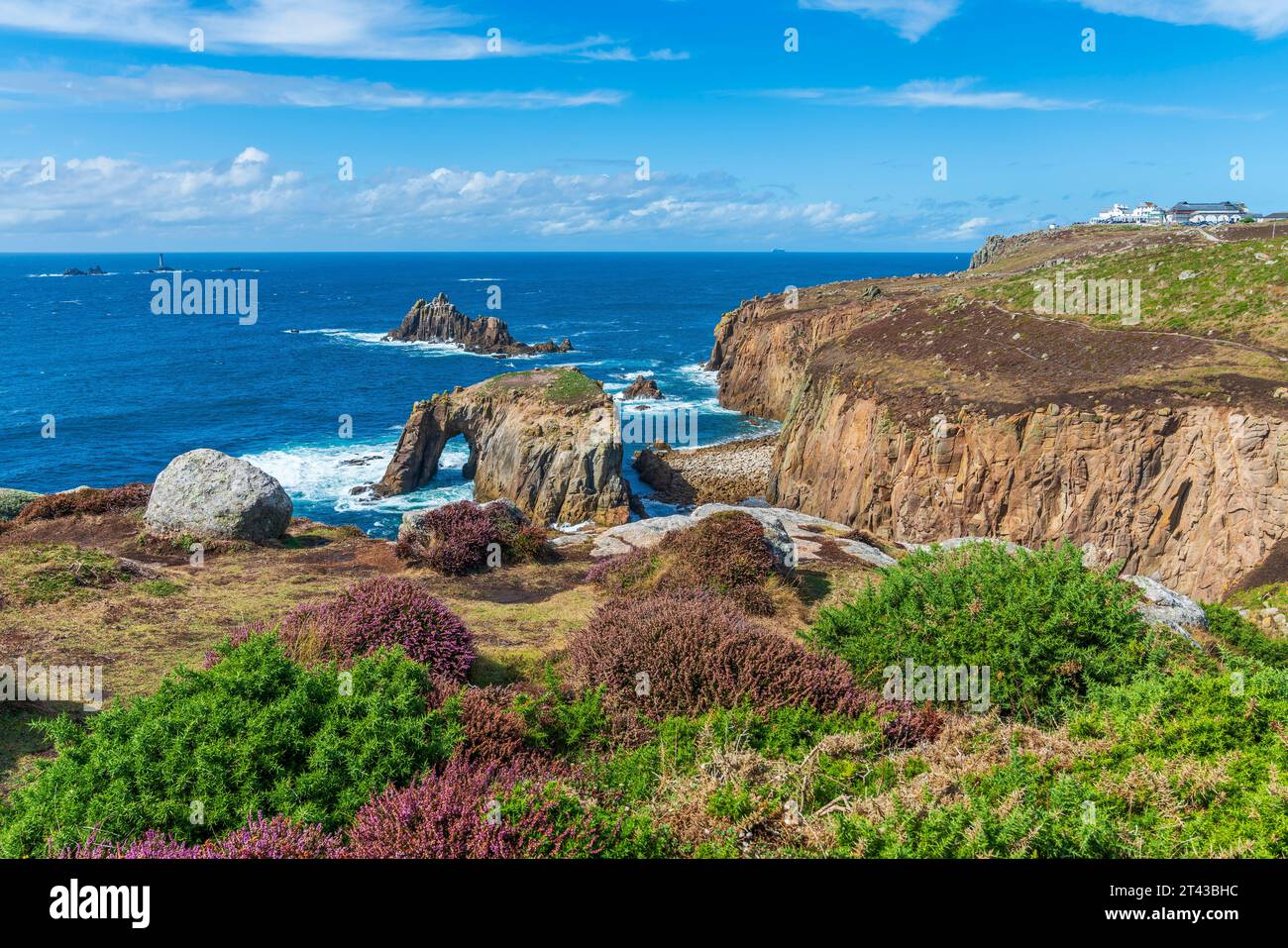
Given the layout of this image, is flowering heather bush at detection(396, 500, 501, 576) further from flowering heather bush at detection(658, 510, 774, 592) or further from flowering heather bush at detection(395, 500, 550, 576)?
flowering heather bush at detection(658, 510, 774, 592)

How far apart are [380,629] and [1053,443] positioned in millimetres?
28008

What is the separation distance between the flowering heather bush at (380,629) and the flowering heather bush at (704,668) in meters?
1.90

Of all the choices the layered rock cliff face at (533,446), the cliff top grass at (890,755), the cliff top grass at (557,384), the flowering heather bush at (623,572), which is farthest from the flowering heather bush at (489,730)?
the cliff top grass at (557,384)

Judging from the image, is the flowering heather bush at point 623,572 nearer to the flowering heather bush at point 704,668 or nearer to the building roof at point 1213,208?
the flowering heather bush at point 704,668

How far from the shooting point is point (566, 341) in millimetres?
99188

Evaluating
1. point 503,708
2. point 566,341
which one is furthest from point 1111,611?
point 566,341

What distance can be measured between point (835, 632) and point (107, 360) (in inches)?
4116

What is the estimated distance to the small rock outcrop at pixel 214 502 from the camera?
19312 mm

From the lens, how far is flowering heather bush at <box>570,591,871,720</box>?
29.3 feet

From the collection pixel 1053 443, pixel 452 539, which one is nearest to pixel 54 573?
pixel 452 539

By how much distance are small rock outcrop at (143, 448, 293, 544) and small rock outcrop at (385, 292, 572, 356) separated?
75.5 m

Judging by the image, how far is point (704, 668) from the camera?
917cm

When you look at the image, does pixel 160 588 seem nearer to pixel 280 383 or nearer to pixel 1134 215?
pixel 280 383
